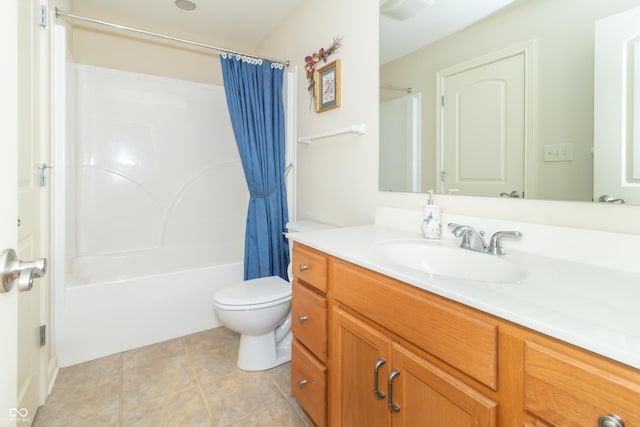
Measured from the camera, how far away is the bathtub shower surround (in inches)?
74.0

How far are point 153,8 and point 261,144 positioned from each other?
4.79 ft

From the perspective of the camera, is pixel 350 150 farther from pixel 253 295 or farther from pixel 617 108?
pixel 617 108

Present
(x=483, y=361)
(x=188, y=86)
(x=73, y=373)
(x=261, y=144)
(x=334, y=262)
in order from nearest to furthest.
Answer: (x=483, y=361) → (x=334, y=262) → (x=73, y=373) → (x=261, y=144) → (x=188, y=86)

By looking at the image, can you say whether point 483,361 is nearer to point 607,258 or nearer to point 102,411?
point 607,258

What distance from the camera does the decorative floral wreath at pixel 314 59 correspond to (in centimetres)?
189

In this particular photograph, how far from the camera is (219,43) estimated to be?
301 cm

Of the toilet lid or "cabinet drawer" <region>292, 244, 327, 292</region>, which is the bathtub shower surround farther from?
"cabinet drawer" <region>292, 244, 327, 292</region>

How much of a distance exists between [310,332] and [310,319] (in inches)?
2.1

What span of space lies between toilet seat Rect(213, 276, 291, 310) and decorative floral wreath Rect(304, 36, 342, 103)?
4.24ft

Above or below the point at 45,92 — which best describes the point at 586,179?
below

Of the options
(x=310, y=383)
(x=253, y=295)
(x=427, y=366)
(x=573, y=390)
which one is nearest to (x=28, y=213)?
(x=253, y=295)

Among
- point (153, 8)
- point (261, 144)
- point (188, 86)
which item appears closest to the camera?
point (261, 144)

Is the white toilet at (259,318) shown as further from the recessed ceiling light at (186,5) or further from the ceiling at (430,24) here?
the recessed ceiling light at (186,5)

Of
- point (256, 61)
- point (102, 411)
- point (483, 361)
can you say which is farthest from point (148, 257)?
point (483, 361)
